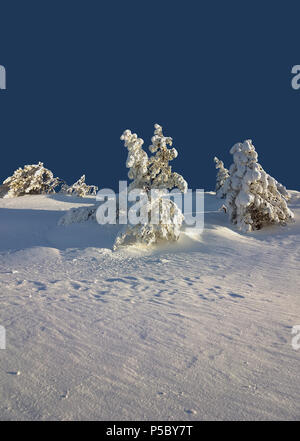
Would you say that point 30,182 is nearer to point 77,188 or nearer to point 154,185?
point 77,188

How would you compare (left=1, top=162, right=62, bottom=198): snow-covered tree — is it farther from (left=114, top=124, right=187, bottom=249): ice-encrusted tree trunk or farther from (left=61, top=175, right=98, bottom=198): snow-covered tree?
(left=114, top=124, right=187, bottom=249): ice-encrusted tree trunk

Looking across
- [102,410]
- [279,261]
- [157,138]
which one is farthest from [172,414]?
[157,138]

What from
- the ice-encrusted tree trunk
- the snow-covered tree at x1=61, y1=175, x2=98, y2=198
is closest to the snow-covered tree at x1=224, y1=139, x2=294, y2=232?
the ice-encrusted tree trunk

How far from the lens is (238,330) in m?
4.95

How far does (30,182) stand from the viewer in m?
23.0

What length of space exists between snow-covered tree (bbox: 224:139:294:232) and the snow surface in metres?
3.81

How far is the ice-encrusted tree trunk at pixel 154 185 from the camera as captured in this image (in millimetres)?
10398

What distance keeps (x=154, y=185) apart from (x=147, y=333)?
9007 mm

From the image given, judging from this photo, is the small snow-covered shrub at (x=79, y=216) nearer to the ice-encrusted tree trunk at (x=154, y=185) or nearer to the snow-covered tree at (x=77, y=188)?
the ice-encrusted tree trunk at (x=154, y=185)

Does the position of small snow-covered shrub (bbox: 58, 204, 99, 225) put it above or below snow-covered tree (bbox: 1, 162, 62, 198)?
below

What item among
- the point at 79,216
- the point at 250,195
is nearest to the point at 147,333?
the point at 79,216

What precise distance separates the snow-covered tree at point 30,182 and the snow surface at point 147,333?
44.8 feet

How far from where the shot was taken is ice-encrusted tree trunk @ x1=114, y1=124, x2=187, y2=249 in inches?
409

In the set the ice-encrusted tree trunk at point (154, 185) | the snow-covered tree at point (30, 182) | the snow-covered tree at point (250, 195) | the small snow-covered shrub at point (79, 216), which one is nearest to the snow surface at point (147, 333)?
the ice-encrusted tree trunk at point (154, 185)
